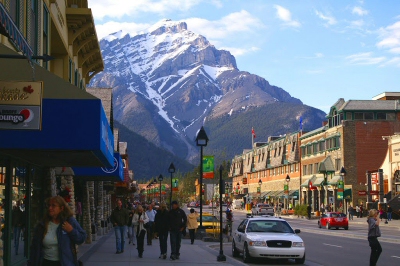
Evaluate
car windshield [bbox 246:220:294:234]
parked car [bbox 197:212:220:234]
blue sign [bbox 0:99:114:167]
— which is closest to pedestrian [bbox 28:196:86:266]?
blue sign [bbox 0:99:114:167]

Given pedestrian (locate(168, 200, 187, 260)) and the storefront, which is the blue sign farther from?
pedestrian (locate(168, 200, 187, 260))

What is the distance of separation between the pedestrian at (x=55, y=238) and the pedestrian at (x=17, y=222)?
6952 millimetres

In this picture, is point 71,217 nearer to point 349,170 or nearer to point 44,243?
point 44,243

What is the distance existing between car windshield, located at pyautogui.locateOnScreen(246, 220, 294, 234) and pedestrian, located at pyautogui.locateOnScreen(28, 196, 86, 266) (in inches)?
559

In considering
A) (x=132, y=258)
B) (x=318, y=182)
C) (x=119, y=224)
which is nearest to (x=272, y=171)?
(x=318, y=182)

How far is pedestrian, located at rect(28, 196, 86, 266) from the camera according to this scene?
332 inches

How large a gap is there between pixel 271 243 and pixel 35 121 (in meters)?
12.2

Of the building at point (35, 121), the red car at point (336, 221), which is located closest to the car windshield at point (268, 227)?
the building at point (35, 121)

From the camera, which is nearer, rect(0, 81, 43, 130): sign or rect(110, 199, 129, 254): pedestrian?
rect(0, 81, 43, 130): sign

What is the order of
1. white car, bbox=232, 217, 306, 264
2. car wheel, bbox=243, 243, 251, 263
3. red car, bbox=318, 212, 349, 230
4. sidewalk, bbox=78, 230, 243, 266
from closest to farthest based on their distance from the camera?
1. sidewalk, bbox=78, 230, 243, 266
2. white car, bbox=232, 217, 306, 264
3. car wheel, bbox=243, 243, 251, 263
4. red car, bbox=318, 212, 349, 230

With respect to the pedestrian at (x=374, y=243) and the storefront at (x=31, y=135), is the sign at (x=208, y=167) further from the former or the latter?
the storefront at (x=31, y=135)

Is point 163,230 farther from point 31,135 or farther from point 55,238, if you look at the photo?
point 55,238

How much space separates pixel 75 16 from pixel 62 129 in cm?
1127

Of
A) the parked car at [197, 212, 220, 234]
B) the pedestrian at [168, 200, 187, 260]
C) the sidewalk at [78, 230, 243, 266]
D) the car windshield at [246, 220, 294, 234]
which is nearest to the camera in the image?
→ the sidewalk at [78, 230, 243, 266]
